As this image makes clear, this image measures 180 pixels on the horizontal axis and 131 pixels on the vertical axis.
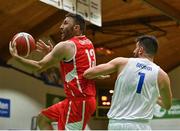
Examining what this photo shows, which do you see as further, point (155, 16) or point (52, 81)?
point (52, 81)

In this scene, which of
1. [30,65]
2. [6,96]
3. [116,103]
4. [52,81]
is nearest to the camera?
[116,103]

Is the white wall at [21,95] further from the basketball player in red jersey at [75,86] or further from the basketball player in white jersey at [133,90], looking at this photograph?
the basketball player in white jersey at [133,90]

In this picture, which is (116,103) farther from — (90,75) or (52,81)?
(52,81)

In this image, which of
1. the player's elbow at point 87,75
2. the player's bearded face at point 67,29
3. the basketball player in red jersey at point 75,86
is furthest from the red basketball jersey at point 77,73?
the player's elbow at point 87,75

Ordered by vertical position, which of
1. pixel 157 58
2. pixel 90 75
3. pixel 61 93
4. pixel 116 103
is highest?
pixel 157 58

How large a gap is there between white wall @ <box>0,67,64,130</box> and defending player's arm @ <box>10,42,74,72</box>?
23.9ft

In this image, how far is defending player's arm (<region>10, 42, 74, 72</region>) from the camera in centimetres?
459

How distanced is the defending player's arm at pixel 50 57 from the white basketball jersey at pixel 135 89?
0.79 metres

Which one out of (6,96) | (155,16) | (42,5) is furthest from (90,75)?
(155,16)

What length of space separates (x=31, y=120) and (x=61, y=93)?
5.66 feet

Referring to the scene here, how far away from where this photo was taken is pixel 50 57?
4672mm

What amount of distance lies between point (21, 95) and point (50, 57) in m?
8.02

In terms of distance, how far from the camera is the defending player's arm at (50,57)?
4.59 meters

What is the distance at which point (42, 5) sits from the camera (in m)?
11.2
